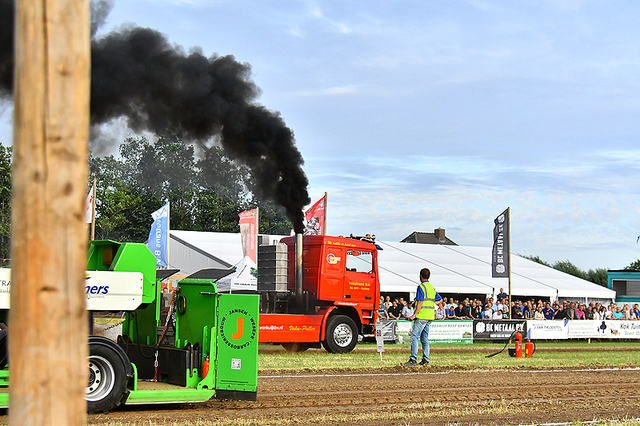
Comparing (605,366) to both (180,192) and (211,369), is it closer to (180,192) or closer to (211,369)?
(211,369)

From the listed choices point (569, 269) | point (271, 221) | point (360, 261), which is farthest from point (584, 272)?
point (360, 261)

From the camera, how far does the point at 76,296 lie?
2715mm

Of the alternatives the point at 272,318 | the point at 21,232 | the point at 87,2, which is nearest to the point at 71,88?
the point at 87,2

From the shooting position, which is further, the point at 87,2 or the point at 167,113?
the point at 167,113

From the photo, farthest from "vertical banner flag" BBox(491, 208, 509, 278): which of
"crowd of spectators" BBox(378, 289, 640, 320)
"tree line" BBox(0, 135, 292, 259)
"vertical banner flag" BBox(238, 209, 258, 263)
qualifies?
"tree line" BBox(0, 135, 292, 259)

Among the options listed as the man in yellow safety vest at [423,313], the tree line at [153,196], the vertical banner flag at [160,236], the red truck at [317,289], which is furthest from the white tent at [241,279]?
the tree line at [153,196]

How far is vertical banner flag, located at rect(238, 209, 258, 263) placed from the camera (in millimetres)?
25803

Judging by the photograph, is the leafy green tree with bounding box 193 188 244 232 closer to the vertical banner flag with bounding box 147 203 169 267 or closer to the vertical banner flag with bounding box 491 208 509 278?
the vertical banner flag with bounding box 147 203 169 267

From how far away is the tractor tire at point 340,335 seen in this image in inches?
706

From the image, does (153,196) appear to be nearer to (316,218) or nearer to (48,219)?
(316,218)

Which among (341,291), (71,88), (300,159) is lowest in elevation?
(341,291)

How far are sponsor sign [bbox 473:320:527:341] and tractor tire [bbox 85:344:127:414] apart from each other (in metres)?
17.9

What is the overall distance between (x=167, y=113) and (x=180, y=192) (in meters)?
49.1

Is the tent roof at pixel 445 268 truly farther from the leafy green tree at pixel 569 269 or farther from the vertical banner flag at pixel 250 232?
the leafy green tree at pixel 569 269
